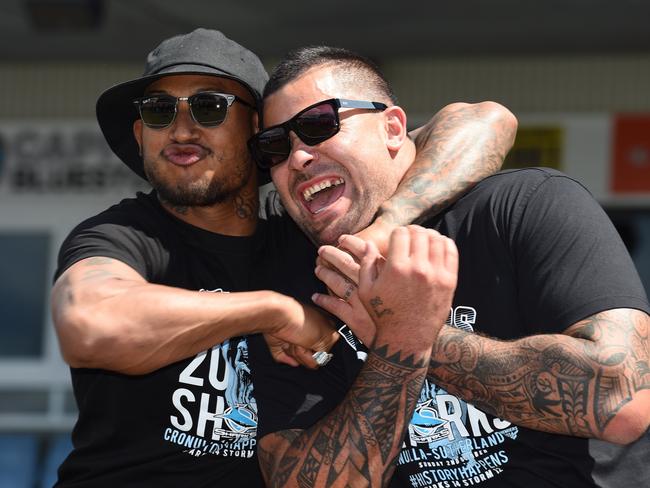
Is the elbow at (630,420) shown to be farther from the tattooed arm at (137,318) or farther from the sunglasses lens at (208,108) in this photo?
the sunglasses lens at (208,108)

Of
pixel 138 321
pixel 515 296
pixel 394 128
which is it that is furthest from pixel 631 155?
pixel 138 321

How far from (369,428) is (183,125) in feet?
4.27

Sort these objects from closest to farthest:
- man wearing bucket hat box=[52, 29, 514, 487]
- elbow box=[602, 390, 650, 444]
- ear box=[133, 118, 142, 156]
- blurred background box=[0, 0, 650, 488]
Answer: elbow box=[602, 390, 650, 444] → man wearing bucket hat box=[52, 29, 514, 487] → ear box=[133, 118, 142, 156] → blurred background box=[0, 0, 650, 488]

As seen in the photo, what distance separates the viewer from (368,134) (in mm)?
3355

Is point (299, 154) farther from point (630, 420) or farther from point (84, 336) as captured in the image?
point (630, 420)

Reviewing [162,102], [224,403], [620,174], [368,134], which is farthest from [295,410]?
[620,174]

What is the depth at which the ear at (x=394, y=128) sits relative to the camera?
3451mm

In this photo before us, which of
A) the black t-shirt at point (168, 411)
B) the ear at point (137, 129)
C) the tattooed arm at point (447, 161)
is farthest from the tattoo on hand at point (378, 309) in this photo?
the ear at point (137, 129)

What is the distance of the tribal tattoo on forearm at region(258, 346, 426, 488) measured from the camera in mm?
2719

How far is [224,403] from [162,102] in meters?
1.05

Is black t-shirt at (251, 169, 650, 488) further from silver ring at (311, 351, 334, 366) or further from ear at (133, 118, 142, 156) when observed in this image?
ear at (133, 118, 142, 156)

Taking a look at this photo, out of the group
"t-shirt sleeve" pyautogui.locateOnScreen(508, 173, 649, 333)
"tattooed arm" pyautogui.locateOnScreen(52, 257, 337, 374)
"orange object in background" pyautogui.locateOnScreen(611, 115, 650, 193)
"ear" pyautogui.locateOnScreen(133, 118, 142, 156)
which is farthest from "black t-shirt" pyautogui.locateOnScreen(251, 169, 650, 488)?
"orange object in background" pyautogui.locateOnScreen(611, 115, 650, 193)

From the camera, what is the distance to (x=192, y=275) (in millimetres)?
3393

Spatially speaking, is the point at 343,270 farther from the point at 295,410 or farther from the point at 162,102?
the point at 162,102
